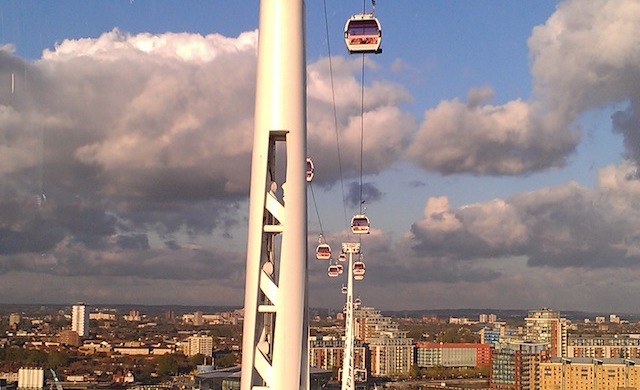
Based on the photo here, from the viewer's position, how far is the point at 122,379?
24.0 meters

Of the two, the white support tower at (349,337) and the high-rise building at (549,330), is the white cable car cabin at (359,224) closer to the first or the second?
the white support tower at (349,337)

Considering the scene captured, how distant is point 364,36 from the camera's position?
4.85m

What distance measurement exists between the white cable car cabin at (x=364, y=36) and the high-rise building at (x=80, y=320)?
1352 centimetres

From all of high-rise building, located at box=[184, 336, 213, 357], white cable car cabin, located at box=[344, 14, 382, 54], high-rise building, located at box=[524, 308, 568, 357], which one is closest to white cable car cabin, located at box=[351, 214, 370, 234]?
white cable car cabin, located at box=[344, 14, 382, 54]

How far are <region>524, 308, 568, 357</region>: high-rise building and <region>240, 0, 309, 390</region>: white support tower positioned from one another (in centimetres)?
6907

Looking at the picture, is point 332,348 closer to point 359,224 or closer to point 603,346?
Result: point 603,346

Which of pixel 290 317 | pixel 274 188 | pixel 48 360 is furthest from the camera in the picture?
pixel 48 360

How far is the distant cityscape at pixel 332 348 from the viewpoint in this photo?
14609mm

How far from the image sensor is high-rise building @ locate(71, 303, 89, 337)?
17614mm

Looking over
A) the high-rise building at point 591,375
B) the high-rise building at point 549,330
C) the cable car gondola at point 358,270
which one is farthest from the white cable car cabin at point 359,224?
the high-rise building at point 549,330

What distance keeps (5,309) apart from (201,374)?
21.1 meters

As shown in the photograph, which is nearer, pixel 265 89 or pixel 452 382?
pixel 265 89

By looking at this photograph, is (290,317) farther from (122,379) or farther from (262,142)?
(122,379)

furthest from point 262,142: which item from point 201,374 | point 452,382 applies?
point 452,382
